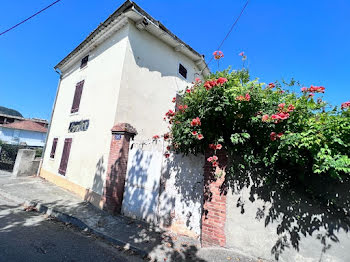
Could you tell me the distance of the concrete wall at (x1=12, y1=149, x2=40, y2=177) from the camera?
10.3 meters

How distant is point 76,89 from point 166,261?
919 centimetres

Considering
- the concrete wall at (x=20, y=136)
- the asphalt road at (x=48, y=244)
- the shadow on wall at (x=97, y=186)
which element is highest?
the concrete wall at (x=20, y=136)

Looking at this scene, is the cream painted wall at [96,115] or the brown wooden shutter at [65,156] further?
the brown wooden shutter at [65,156]

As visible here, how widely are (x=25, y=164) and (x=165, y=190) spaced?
34.1 feet

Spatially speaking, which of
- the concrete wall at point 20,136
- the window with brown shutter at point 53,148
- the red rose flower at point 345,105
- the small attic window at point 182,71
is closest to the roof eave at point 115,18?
the small attic window at point 182,71

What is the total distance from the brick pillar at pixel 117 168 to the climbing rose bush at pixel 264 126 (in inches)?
87.6

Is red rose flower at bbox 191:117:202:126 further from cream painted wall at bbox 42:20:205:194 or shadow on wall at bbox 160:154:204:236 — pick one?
cream painted wall at bbox 42:20:205:194

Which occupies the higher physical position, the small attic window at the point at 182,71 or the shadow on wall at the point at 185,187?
the small attic window at the point at 182,71

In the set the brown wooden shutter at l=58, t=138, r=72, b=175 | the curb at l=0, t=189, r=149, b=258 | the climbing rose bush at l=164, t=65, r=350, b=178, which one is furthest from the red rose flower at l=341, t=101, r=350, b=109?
the brown wooden shutter at l=58, t=138, r=72, b=175

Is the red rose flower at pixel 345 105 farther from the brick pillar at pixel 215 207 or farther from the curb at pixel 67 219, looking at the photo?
the curb at pixel 67 219

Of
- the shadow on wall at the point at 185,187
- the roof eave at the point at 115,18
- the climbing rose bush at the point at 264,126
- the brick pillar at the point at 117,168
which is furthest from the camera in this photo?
the roof eave at the point at 115,18

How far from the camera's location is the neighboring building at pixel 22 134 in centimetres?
2764

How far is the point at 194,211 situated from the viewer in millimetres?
4215

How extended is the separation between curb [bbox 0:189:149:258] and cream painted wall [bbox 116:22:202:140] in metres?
3.44
